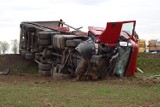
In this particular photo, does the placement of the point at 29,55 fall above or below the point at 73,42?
below

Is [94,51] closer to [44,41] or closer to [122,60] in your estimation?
[122,60]

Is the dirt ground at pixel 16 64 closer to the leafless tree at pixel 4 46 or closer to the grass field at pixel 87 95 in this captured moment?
the grass field at pixel 87 95

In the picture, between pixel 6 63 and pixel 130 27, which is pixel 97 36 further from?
pixel 6 63

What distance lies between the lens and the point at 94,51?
523 inches

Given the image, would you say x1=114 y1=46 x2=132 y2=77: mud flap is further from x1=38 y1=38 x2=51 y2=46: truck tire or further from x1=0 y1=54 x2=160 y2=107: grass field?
x1=38 y1=38 x2=51 y2=46: truck tire

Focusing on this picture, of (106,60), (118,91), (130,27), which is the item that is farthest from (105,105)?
(130,27)

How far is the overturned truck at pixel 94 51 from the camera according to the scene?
43.7 feet

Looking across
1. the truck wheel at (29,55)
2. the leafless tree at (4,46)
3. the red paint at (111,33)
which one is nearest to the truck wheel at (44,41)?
the truck wheel at (29,55)

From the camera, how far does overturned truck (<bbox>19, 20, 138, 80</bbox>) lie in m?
13.3

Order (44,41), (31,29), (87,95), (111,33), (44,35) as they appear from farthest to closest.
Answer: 1. (31,29)
2. (44,41)
3. (44,35)
4. (111,33)
5. (87,95)

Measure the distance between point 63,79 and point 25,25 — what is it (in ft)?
15.9

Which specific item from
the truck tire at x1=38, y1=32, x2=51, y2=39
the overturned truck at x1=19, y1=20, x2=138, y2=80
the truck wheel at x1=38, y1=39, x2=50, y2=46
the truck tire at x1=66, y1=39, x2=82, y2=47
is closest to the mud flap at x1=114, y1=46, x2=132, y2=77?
the overturned truck at x1=19, y1=20, x2=138, y2=80

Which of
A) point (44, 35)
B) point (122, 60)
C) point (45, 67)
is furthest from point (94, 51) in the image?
point (45, 67)

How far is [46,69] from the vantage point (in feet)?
52.1
